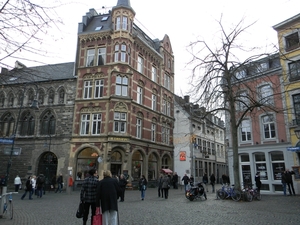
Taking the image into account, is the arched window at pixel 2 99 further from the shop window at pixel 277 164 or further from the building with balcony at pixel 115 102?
the shop window at pixel 277 164

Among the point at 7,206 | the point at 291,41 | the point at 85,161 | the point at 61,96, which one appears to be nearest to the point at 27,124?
the point at 61,96

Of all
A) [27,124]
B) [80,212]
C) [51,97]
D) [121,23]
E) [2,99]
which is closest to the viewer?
[80,212]

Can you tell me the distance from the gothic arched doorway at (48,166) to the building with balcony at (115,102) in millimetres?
2792

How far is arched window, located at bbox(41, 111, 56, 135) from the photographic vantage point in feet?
92.8

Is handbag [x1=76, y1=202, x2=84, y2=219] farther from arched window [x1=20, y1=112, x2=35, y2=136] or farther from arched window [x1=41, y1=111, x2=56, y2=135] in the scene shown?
arched window [x1=20, y1=112, x2=35, y2=136]

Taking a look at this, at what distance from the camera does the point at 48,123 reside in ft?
93.9

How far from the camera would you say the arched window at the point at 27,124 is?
2920 cm

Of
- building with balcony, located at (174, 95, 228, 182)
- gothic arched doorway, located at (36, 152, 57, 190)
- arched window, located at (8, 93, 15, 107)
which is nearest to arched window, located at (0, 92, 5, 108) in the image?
arched window, located at (8, 93, 15, 107)

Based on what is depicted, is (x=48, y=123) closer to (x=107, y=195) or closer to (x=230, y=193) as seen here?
(x=230, y=193)

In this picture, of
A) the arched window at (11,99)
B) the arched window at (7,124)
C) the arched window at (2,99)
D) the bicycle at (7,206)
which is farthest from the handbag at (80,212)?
the arched window at (2,99)

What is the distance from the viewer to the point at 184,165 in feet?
126

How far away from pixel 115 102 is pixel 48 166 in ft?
33.6

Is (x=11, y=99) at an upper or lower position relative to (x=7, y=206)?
upper

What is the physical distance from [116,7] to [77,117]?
1317 cm
